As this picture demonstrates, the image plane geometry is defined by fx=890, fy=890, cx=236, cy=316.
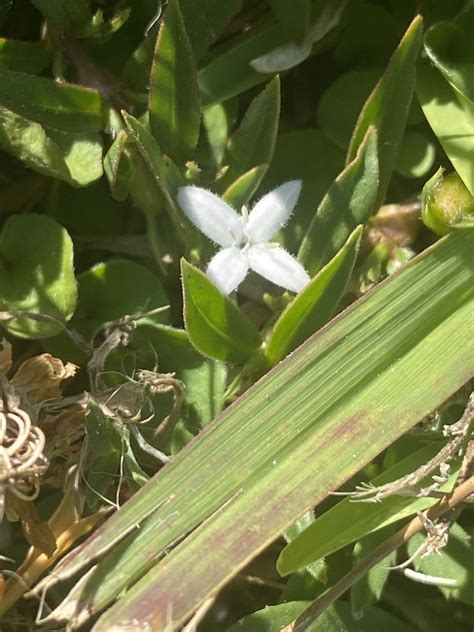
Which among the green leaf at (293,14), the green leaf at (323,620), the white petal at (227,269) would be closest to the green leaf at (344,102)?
the green leaf at (293,14)

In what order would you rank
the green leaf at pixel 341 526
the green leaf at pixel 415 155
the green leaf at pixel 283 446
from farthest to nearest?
the green leaf at pixel 415 155, the green leaf at pixel 341 526, the green leaf at pixel 283 446

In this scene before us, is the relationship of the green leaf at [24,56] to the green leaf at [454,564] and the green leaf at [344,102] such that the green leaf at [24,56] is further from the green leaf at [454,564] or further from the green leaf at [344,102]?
the green leaf at [454,564]

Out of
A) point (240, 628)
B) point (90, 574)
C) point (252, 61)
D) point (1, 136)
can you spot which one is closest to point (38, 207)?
point (1, 136)

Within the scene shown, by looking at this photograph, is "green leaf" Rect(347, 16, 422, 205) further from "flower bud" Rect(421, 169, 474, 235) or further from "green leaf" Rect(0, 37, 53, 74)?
"green leaf" Rect(0, 37, 53, 74)

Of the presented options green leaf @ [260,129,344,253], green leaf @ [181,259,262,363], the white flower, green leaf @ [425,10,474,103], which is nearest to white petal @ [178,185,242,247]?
the white flower

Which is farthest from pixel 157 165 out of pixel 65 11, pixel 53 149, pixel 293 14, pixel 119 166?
pixel 293 14

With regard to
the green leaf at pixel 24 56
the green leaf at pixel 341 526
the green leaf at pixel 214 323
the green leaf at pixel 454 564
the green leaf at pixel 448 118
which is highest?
the green leaf at pixel 24 56

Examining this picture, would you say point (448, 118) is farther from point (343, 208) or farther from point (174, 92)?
point (174, 92)

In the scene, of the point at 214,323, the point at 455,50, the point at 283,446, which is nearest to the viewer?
the point at 283,446
